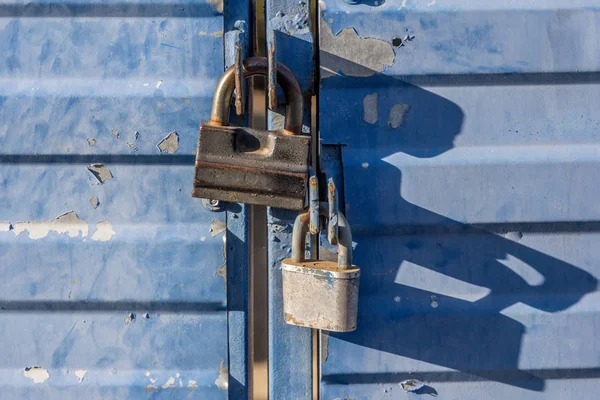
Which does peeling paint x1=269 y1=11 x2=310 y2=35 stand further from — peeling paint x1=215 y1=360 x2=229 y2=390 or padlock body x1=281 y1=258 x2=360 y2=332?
peeling paint x1=215 y1=360 x2=229 y2=390

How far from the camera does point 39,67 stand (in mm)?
1123

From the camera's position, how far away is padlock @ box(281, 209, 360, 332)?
960 millimetres

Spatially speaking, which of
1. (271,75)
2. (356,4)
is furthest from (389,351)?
(356,4)

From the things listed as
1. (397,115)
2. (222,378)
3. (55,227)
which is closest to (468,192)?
(397,115)

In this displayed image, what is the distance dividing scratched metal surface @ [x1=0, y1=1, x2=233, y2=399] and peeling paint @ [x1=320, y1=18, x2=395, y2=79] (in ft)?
0.77

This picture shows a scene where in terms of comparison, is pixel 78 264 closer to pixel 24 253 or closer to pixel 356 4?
pixel 24 253

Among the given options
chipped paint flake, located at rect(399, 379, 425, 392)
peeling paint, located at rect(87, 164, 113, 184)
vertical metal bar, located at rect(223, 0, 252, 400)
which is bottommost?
chipped paint flake, located at rect(399, 379, 425, 392)

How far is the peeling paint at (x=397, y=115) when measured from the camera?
1116mm

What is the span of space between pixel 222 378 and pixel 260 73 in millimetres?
684

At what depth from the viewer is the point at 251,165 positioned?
95cm

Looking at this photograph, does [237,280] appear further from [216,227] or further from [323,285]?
[323,285]

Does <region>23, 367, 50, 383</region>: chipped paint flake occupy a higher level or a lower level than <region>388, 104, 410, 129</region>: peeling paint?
lower

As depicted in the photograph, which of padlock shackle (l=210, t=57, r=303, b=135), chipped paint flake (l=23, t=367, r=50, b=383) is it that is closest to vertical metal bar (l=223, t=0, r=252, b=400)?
padlock shackle (l=210, t=57, r=303, b=135)

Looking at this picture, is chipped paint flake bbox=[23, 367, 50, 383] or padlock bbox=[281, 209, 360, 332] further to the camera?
chipped paint flake bbox=[23, 367, 50, 383]
